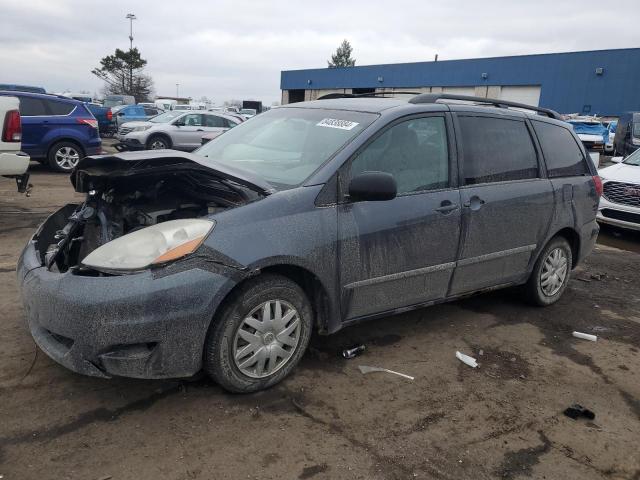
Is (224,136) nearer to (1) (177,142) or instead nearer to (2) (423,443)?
(2) (423,443)

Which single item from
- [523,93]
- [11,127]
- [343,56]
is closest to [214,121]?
[11,127]

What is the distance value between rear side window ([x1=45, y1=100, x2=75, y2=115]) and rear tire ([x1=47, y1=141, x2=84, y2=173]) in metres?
0.65

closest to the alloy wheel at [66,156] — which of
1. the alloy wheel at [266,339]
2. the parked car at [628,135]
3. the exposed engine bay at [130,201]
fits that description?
the exposed engine bay at [130,201]

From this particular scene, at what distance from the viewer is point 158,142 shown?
16141 mm

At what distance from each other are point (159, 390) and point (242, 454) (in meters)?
0.76

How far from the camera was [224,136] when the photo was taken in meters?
4.42

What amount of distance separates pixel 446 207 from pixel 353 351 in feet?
3.90

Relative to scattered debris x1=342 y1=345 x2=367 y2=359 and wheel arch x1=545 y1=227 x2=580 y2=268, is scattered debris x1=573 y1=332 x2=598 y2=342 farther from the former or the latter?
scattered debris x1=342 y1=345 x2=367 y2=359

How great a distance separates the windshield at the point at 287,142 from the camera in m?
3.42

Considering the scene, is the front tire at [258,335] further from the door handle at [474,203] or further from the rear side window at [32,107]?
the rear side window at [32,107]

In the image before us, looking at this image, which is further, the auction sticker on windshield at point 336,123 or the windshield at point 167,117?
the windshield at point 167,117

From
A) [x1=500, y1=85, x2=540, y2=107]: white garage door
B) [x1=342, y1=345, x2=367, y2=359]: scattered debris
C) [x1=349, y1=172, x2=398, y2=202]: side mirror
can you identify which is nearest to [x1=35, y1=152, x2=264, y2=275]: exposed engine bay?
[x1=349, y1=172, x2=398, y2=202]: side mirror

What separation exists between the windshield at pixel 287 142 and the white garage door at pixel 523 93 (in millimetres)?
33796

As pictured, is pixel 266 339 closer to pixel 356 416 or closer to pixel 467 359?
pixel 356 416
